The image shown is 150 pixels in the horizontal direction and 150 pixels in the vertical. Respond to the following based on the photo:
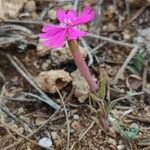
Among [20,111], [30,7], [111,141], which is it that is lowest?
[111,141]

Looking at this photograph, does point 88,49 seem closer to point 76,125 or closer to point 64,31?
point 76,125

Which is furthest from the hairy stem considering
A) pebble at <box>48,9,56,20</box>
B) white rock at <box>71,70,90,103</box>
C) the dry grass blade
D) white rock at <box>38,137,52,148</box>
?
pebble at <box>48,9,56,20</box>

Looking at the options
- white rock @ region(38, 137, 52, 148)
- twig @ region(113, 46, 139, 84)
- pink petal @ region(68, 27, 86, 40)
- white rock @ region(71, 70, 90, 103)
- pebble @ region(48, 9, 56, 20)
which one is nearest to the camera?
pink petal @ region(68, 27, 86, 40)

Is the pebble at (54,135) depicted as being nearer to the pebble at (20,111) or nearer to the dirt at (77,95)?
the dirt at (77,95)

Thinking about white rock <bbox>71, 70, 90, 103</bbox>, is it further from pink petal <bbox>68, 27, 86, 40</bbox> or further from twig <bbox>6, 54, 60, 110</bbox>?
pink petal <bbox>68, 27, 86, 40</bbox>

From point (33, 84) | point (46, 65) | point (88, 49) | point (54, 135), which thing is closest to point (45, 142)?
point (54, 135)

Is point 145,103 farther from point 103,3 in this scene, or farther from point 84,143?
point 103,3
